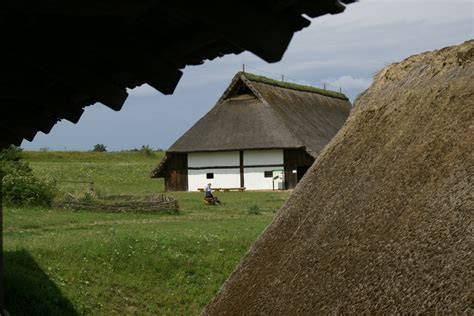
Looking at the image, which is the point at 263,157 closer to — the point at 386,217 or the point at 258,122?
the point at 258,122

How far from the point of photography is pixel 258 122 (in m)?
32.8

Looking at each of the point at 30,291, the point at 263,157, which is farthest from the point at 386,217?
the point at 263,157

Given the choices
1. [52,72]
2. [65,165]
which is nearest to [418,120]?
[52,72]

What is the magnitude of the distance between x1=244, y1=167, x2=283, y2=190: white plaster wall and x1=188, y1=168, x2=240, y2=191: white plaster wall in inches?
18.3

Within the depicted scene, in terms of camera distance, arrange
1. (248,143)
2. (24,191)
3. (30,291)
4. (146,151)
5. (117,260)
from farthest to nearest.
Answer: (146,151) → (248,143) → (24,191) → (117,260) → (30,291)

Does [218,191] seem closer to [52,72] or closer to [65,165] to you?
[65,165]

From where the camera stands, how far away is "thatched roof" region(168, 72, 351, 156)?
1249 inches

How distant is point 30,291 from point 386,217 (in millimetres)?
8001

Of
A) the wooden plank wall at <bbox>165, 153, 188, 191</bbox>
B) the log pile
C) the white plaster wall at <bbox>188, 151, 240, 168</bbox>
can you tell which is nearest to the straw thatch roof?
the log pile

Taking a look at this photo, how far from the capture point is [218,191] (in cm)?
3188

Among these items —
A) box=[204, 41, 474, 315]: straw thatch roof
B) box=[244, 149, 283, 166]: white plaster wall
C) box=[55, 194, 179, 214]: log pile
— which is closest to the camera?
box=[204, 41, 474, 315]: straw thatch roof

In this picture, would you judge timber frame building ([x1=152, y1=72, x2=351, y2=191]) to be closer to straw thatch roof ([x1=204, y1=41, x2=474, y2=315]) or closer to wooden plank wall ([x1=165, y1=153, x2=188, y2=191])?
wooden plank wall ([x1=165, y1=153, x2=188, y2=191])

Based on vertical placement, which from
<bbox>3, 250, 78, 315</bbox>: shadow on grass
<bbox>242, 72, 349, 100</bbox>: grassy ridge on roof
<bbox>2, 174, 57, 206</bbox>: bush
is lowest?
<bbox>3, 250, 78, 315</bbox>: shadow on grass

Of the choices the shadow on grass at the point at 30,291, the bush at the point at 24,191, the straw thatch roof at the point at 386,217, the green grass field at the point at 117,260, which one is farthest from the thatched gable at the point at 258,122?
the straw thatch roof at the point at 386,217
